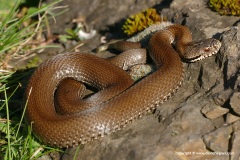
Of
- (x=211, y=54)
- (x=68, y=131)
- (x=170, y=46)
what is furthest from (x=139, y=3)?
(x=68, y=131)

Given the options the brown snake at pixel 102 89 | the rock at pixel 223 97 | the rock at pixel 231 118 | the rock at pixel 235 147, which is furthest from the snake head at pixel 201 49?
the rock at pixel 235 147

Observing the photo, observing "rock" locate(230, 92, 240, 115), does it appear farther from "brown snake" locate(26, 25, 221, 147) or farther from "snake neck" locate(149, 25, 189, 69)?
"snake neck" locate(149, 25, 189, 69)

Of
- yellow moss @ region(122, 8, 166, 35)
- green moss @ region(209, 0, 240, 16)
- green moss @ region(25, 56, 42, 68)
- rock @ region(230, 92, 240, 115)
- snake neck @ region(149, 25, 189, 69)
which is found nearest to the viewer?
rock @ region(230, 92, 240, 115)

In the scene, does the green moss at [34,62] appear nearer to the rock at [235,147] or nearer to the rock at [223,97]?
the rock at [223,97]

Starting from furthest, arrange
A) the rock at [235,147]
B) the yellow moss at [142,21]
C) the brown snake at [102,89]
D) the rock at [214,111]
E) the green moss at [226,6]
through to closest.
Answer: the yellow moss at [142,21]
the green moss at [226,6]
the brown snake at [102,89]
the rock at [214,111]
the rock at [235,147]

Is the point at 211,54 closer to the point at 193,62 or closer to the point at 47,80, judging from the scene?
the point at 193,62

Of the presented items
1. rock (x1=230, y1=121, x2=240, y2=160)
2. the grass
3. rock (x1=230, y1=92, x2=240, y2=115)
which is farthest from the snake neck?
the grass

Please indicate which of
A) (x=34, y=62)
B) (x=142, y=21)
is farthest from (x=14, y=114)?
(x=142, y=21)

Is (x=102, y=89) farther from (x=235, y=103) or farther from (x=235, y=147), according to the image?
(x=235, y=147)
